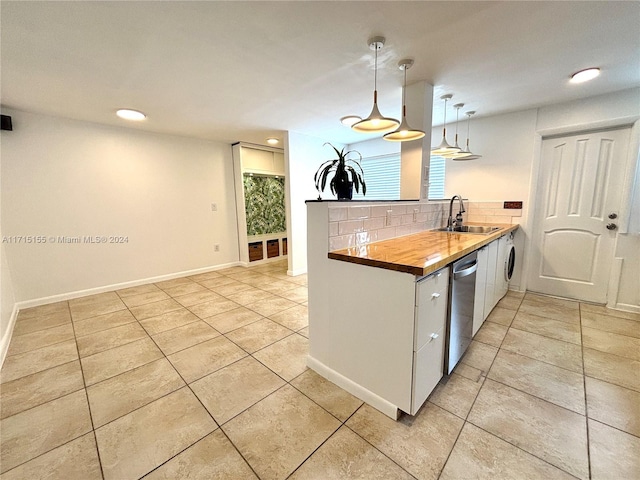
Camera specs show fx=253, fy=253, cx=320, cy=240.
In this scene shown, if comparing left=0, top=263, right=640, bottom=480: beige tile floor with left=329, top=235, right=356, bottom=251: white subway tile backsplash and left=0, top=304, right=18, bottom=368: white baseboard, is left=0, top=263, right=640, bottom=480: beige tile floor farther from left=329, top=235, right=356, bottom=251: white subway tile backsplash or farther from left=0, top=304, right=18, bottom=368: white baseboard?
left=329, top=235, right=356, bottom=251: white subway tile backsplash

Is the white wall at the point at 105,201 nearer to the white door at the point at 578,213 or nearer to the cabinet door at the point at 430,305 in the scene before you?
the cabinet door at the point at 430,305

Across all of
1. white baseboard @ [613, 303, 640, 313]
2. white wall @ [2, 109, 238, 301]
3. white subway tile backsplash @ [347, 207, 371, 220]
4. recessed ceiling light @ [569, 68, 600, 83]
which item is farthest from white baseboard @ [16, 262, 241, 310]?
white baseboard @ [613, 303, 640, 313]

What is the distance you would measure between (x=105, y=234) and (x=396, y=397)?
416 cm

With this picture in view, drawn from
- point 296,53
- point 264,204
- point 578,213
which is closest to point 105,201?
point 264,204

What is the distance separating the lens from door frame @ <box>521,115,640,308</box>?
8.29 feet

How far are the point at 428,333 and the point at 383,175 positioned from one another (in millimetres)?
3896

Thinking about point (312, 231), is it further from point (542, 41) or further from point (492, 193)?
point (492, 193)

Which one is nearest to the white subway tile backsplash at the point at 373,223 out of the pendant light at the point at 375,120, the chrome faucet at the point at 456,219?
the pendant light at the point at 375,120

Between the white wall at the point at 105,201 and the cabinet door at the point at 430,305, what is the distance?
4.14 meters

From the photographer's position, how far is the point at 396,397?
1419 mm

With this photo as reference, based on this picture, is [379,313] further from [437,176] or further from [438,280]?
[437,176]

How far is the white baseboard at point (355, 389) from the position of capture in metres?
1.45

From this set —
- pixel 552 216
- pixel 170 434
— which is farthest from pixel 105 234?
pixel 552 216

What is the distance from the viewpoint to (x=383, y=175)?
483cm
